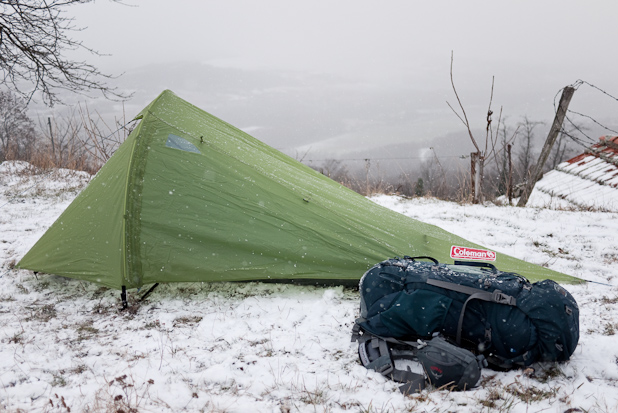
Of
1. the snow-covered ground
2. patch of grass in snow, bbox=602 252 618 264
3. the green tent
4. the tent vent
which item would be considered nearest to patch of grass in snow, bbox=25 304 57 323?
the snow-covered ground

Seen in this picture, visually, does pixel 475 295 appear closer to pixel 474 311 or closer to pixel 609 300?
pixel 474 311

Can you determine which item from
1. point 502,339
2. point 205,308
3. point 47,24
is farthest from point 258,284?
point 47,24

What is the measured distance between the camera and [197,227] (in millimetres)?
2764

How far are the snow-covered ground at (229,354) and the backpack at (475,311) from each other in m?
0.13

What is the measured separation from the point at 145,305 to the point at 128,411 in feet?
3.90

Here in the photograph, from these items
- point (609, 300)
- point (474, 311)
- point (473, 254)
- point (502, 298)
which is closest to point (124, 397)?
point (474, 311)

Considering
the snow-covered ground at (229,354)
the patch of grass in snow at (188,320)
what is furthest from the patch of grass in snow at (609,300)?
the patch of grass in snow at (188,320)

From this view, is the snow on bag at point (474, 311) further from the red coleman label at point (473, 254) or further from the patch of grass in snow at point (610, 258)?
the patch of grass in snow at point (610, 258)

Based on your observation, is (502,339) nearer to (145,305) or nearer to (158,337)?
(158,337)

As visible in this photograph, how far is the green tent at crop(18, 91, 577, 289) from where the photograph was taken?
2.72 metres

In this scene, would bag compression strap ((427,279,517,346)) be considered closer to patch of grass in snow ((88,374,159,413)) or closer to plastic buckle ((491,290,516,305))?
plastic buckle ((491,290,516,305))

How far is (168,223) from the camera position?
9.00 ft

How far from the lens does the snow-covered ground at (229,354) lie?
166cm

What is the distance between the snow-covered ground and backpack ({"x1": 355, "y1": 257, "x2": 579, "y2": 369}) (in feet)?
0.43
